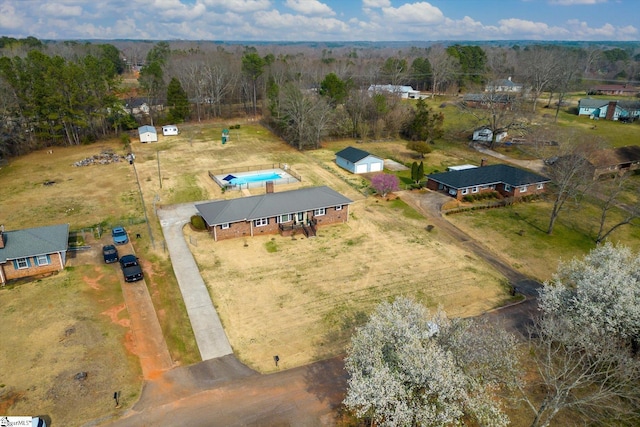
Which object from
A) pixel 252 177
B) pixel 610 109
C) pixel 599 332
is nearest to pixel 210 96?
pixel 252 177

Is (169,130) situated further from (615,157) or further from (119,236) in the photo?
(615,157)

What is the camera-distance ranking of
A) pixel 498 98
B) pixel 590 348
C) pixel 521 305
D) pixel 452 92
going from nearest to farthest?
pixel 590 348 < pixel 521 305 < pixel 498 98 < pixel 452 92

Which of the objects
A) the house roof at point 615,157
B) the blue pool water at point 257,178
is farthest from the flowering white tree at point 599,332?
the house roof at point 615,157

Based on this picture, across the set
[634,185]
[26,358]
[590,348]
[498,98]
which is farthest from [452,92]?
[26,358]

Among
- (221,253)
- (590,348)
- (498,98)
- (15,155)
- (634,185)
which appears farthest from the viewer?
(498,98)

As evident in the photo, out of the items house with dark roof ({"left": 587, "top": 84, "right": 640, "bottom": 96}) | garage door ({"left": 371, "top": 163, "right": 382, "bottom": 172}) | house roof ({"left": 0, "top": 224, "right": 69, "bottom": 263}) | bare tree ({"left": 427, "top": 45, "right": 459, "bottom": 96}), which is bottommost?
garage door ({"left": 371, "top": 163, "right": 382, "bottom": 172})

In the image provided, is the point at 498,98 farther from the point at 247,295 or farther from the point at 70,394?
the point at 70,394

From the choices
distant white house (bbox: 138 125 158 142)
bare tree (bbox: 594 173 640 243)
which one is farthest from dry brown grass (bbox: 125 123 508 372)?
distant white house (bbox: 138 125 158 142)

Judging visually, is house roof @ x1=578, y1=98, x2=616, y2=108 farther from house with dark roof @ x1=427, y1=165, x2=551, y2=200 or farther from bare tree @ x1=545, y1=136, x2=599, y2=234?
house with dark roof @ x1=427, y1=165, x2=551, y2=200
